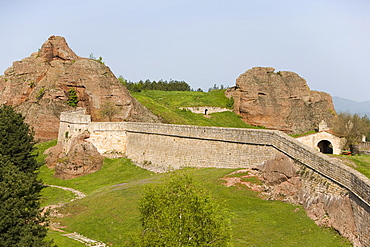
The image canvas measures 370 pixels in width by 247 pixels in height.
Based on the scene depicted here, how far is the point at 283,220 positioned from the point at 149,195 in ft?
26.4

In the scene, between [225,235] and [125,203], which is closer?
→ [225,235]

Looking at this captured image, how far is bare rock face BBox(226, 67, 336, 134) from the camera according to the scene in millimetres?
55844

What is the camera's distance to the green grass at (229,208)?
62.0ft

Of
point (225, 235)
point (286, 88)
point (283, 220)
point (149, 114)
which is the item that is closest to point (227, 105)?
point (286, 88)

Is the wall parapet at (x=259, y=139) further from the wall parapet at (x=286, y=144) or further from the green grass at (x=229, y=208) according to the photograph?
the green grass at (x=229, y=208)

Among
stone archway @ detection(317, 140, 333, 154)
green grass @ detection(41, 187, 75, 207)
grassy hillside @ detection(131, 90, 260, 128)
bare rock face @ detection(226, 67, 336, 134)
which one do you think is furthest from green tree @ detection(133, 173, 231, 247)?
bare rock face @ detection(226, 67, 336, 134)

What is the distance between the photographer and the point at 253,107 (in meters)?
57.5

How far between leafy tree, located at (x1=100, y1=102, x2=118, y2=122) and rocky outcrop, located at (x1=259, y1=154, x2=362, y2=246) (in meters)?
25.7

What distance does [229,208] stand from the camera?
22578 mm

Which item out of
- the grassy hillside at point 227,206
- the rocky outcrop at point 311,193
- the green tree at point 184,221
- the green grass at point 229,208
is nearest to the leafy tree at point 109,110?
the grassy hillside at point 227,206

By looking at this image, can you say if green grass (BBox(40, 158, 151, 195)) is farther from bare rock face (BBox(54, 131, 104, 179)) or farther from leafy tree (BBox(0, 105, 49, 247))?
leafy tree (BBox(0, 105, 49, 247))

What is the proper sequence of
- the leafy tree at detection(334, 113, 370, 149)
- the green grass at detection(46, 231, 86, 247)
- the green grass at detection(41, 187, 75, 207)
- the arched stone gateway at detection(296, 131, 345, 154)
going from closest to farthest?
the green grass at detection(46, 231, 86, 247), the green grass at detection(41, 187, 75, 207), the arched stone gateway at detection(296, 131, 345, 154), the leafy tree at detection(334, 113, 370, 149)

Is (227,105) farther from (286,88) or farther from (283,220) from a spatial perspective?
(283,220)

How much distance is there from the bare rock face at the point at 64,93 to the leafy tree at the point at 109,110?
197mm
